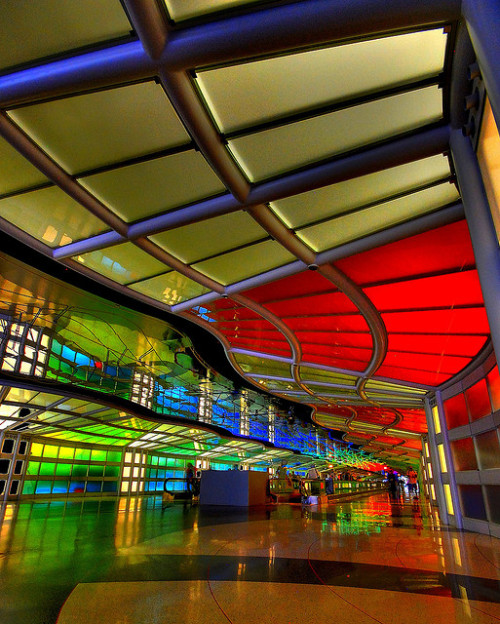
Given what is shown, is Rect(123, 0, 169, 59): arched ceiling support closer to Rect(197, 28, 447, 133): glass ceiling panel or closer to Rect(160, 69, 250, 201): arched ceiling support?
Rect(160, 69, 250, 201): arched ceiling support

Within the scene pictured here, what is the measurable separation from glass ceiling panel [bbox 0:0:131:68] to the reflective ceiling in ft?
0.06

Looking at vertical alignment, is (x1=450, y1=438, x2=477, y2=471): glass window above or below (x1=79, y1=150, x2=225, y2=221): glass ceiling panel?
below

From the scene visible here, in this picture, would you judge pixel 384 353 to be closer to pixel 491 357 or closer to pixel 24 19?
pixel 491 357

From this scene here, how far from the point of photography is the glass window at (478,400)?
44.2ft

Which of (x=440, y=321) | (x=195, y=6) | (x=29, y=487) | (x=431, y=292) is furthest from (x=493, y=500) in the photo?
(x=29, y=487)

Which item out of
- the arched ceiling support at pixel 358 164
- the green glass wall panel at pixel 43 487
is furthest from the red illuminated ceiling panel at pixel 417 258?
the green glass wall panel at pixel 43 487

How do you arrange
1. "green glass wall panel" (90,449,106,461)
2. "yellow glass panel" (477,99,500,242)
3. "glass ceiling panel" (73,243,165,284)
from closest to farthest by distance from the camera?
"yellow glass panel" (477,99,500,242) < "glass ceiling panel" (73,243,165,284) < "green glass wall panel" (90,449,106,461)

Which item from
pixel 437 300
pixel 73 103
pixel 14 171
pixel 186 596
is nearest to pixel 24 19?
pixel 73 103

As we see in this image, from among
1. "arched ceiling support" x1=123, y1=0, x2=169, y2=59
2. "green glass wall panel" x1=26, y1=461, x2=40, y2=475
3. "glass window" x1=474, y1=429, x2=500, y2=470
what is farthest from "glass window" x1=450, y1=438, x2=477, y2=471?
"green glass wall panel" x1=26, y1=461, x2=40, y2=475

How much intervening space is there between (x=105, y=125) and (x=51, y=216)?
324cm

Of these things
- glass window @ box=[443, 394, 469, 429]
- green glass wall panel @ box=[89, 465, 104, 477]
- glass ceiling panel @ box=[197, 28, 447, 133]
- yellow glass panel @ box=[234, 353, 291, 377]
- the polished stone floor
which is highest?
yellow glass panel @ box=[234, 353, 291, 377]

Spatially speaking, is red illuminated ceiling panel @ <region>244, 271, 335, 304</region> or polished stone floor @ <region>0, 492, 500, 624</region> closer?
polished stone floor @ <region>0, 492, 500, 624</region>

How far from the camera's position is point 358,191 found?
712cm

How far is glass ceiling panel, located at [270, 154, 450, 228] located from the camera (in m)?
6.60
